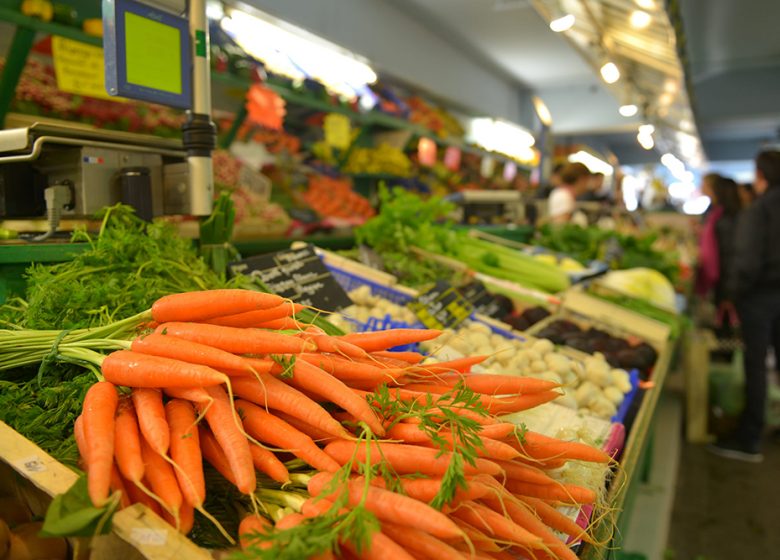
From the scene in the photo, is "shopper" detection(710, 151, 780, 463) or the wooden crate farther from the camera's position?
"shopper" detection(710, 151, 780, 463)

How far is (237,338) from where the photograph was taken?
1.14 metres

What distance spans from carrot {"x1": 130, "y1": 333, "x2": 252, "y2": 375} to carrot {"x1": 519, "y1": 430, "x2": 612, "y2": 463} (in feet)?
1.97

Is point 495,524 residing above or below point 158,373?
below

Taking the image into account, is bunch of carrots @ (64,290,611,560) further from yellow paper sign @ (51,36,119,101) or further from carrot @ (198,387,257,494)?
yellow paper sign @ (51,36,119,101)

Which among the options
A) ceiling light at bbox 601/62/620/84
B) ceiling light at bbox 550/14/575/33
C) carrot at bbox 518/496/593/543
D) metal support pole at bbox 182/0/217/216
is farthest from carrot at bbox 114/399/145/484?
ceiling light at bbox 601/62/620/84

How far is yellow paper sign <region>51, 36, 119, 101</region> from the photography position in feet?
9.73

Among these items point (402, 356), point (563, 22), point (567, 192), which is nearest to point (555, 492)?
point (402, 356)

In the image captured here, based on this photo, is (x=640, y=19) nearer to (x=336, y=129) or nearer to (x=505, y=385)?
(x=336, y=129)

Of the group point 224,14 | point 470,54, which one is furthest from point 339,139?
point 470,54

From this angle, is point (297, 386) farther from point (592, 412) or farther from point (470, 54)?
point (470, 54)

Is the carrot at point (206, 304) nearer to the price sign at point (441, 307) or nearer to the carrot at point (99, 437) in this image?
the carrot at point (99, 437)

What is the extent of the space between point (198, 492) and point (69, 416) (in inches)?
16.1

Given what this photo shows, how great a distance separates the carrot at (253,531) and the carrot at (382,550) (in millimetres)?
126

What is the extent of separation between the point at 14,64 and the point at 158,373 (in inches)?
113
